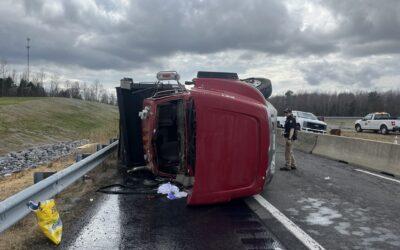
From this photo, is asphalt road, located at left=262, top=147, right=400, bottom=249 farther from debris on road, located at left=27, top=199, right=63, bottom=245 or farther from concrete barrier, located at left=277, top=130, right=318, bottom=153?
concrete barrier, located at left=277, top=130, right=318, bottom=153

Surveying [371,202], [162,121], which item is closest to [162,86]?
[162,121]

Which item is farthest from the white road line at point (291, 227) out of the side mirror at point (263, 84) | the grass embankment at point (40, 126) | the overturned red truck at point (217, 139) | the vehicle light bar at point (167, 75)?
the grass embankment at point (40, 126)

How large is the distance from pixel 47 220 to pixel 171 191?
317 centimetres

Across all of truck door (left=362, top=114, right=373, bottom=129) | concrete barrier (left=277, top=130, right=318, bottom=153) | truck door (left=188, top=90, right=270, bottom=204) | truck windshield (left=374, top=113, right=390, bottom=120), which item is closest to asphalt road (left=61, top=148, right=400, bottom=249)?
truck door (left=188, top=90, right=270, bottom=204)

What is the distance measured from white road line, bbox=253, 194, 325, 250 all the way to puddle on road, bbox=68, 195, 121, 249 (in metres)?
2.18

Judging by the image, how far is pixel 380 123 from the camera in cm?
3794

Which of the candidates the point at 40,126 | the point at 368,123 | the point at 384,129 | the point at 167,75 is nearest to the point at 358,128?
the point at 368,123

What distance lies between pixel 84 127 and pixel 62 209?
52304 millimetres

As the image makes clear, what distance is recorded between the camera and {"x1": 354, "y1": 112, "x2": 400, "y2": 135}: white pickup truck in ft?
121

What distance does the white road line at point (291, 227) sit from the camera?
5174 mm

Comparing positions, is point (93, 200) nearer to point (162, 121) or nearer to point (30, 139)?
point (162, 121)

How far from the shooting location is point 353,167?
13438mm

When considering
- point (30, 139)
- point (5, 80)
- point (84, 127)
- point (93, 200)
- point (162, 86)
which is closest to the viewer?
point (93, 200)

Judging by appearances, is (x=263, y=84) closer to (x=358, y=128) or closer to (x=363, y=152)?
(x=363, y=152)
